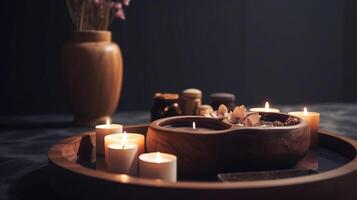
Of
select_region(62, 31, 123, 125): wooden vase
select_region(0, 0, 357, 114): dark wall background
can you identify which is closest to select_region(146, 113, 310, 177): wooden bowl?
select_region(62, 31, 123, 125): wooden vase

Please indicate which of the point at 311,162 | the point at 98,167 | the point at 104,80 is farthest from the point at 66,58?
the point at 311,162

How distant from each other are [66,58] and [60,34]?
22.0 inches

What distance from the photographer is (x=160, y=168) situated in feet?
3.38

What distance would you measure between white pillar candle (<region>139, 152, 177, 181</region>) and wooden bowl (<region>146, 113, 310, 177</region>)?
67 mm

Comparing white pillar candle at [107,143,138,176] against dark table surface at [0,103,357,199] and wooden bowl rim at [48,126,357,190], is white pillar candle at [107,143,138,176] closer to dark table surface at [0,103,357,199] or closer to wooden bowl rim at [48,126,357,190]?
wooden bowl rim at [48,126,357,190]

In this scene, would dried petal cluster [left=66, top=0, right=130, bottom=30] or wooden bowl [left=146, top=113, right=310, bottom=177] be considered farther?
dried petal cluster [left=66, top=0, right=130, bottom=30]

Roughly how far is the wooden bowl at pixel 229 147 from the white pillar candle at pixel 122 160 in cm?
6

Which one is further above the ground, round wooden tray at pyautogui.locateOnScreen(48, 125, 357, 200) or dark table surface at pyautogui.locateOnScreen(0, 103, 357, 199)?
round wooden tray at pyautogui.locateOnScreen(48, 125, 357, 200)

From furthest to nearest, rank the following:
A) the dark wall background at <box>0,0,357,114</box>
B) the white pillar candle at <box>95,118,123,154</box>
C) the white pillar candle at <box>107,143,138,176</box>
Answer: the dark wall background at <box>0,0,357,114</box> < the white pillar candle at <box>95,118,123,154</box> < the white pillar candle at <box>107,143,138,176</box>

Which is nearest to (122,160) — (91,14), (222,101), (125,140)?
(125,140)

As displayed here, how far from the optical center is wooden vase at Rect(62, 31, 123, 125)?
8.46 feet

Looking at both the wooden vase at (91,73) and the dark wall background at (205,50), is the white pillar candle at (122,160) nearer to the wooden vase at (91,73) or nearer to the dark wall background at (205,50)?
the wooden vase at (91,73)

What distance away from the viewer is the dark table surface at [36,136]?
4.58 feet

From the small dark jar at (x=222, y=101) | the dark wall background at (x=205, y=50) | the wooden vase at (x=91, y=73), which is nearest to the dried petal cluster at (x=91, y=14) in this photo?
the wooden vase at (x=91, y=73)
